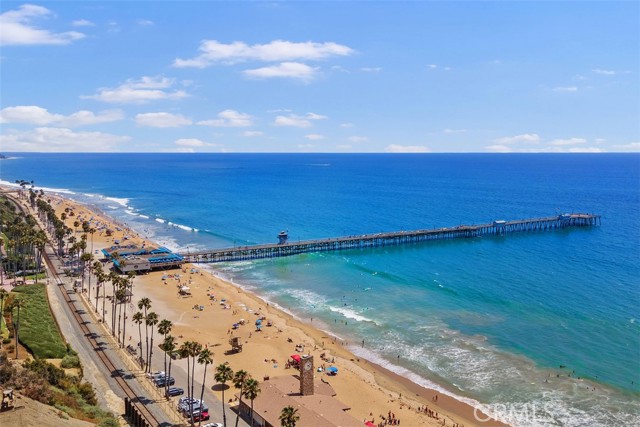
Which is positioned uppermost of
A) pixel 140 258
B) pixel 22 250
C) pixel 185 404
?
pixel 22 250

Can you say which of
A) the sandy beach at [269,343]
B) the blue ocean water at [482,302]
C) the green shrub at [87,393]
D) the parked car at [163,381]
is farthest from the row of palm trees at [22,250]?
the green shrub at [87,393]

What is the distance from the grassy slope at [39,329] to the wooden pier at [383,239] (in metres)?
36.6

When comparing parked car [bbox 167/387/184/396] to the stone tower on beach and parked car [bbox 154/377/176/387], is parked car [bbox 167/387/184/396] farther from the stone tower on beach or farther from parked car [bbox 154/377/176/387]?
the stone tower on beach

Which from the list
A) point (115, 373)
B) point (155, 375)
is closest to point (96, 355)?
point (115, 373)

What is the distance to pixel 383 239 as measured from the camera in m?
122

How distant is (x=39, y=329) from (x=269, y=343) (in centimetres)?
2528

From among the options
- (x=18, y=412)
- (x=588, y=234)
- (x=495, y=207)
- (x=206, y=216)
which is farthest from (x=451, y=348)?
(x=495, y=207)

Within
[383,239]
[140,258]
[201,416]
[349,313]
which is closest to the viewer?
[201,416]

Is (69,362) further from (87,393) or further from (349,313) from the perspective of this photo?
(349,313)

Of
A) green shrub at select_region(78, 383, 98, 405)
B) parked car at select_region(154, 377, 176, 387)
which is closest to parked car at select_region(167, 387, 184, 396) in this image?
parked car at select_region(154, 377, 176, 387)

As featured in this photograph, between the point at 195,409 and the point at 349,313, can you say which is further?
the point at 349,313

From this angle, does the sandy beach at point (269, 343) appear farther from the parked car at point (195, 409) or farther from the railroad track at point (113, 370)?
the parked car at point (195, 409)

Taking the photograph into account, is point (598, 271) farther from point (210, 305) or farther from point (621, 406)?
point (210, 305)

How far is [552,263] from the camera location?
99.4 metres
